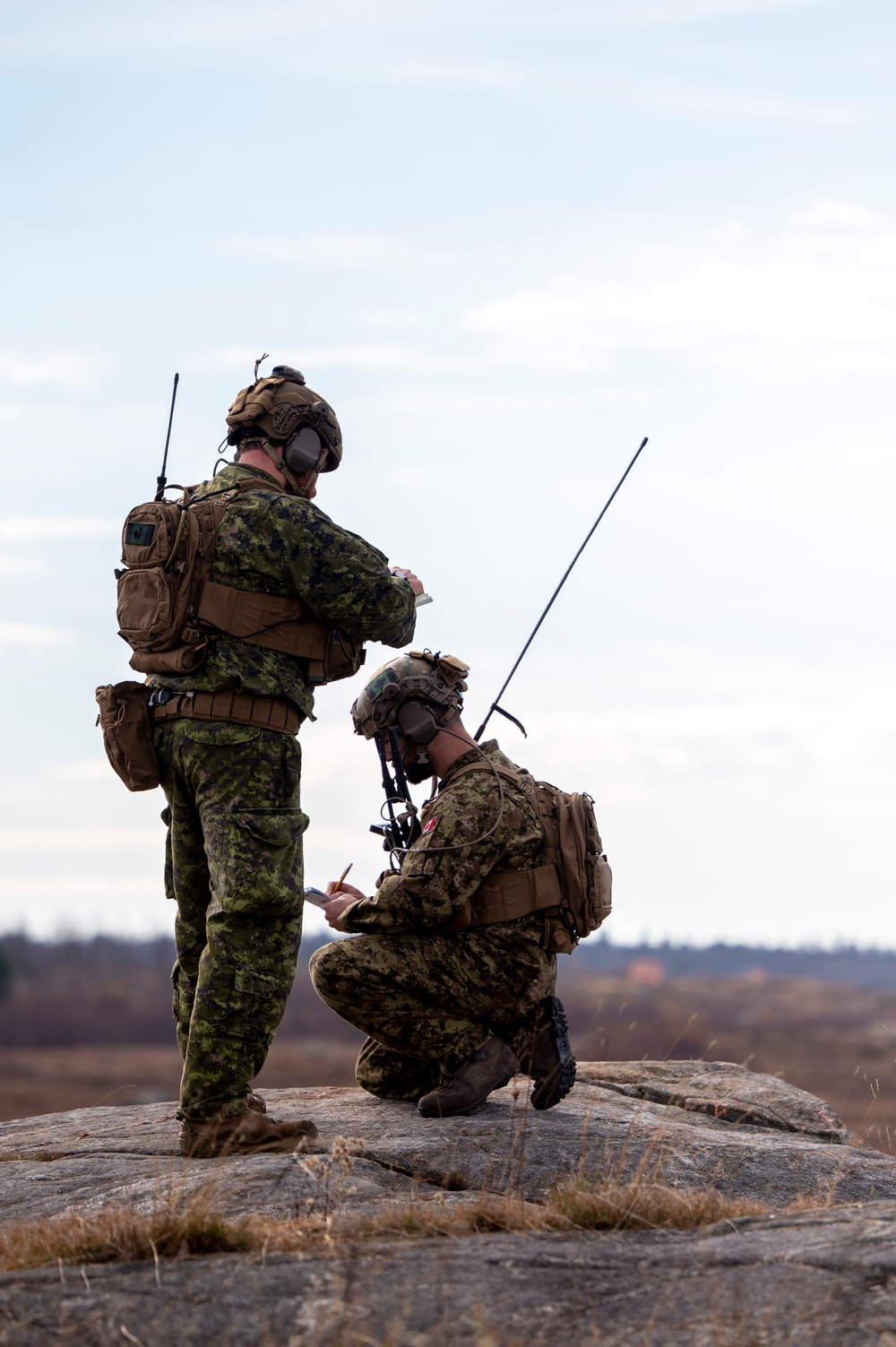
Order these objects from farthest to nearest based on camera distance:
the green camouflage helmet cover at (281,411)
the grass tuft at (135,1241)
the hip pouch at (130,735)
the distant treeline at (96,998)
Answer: the distant treeline at (96,998) < the green camouflage helmet cover at (281,411) < the hip pouch at (130,735) < the grass tuft at (135,1241)

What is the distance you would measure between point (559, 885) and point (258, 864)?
1613 mm

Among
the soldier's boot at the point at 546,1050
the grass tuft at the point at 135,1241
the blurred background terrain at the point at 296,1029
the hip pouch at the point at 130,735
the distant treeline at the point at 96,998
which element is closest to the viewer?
the grass tuft at the point at 135,1241

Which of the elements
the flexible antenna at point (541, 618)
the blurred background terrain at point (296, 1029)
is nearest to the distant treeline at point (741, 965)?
the blurred background terrain at point (296, 1029)

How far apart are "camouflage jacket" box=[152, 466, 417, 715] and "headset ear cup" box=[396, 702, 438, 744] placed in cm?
80

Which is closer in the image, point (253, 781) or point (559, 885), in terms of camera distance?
point (253, 781)

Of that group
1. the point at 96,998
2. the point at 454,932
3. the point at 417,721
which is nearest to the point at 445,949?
the point at 454,932

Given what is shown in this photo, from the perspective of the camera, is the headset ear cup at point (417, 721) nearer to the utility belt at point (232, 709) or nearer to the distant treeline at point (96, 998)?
the utility belt at point (232, 709)

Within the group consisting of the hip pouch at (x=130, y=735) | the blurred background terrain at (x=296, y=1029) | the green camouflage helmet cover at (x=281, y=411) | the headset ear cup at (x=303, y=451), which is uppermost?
the green camouflage helmet cover at (x=281, y=411)

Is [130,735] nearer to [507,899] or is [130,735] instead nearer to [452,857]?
[452,857]

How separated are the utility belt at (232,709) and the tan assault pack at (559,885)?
1.12 metres

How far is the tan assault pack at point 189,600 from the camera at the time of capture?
6.62 m

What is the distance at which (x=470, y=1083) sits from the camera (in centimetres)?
725

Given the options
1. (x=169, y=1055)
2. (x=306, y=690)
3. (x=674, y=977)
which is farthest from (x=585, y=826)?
(x=674, y=977)

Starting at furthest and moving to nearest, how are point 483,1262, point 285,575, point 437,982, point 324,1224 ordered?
1. point 437,982
2. point 285,575
3. point 324,1224
4. point 483,1262
